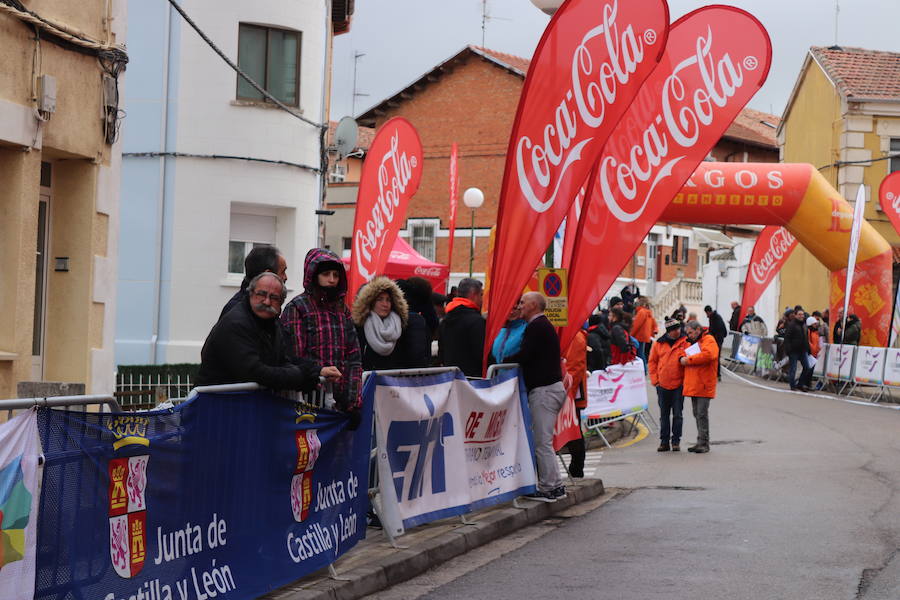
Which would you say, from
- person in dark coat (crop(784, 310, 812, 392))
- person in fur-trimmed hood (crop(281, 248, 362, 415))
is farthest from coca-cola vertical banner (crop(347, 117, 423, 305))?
person in dark coat (crop(784, 310, 812, 392))

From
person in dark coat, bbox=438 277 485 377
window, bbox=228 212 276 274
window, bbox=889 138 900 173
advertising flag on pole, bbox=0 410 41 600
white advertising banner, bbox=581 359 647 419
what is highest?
window, bbox=889 138 900 173

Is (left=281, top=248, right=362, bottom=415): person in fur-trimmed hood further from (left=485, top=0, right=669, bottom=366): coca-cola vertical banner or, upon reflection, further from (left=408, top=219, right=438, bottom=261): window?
(left=408, top=219, right=438, bottom=261): window

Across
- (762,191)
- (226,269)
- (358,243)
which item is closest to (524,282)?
(358,243)

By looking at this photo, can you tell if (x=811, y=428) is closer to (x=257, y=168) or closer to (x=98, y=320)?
(x=257, y=168)

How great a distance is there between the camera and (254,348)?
22.9 feet

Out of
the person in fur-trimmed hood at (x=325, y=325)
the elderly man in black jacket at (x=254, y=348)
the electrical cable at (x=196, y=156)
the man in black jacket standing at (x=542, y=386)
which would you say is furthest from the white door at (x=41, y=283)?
the electrical cable at (x=196, y=156)

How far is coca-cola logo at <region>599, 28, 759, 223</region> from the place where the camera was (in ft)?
41.1

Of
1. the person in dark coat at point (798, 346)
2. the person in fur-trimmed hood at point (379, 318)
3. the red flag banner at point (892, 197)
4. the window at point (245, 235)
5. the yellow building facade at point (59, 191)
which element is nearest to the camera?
the person in fur-trimmed hood at point (379, 318)

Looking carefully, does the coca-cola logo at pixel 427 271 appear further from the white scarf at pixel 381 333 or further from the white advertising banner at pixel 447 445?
the white scarf at pixel 381 333

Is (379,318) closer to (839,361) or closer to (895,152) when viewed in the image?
(839,361)

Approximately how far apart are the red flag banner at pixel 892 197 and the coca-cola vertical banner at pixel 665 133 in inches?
641

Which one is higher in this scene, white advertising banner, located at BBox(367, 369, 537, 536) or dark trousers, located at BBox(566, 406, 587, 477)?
white advertising banner, located at BBox(367, 369, 537, 536)

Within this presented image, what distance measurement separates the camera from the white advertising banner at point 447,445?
8695mm

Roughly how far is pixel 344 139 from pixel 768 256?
13.8 meters
